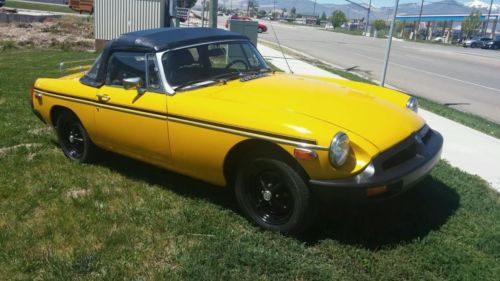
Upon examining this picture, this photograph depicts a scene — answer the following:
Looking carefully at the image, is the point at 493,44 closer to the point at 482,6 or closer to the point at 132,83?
the point at 132,83

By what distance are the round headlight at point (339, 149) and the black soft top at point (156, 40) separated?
1.94m

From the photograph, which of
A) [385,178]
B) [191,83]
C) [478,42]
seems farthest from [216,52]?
[478,42]

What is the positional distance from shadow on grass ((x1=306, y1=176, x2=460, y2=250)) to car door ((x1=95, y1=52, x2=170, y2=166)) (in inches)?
62.3

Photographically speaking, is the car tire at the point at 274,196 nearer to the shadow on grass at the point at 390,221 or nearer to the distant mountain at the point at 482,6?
the shadow on grass at the point at 390,221

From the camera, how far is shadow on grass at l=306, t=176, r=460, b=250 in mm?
3721

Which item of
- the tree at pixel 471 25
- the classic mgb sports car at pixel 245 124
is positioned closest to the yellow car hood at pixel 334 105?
the classic mgb sports car at pixel 245 124

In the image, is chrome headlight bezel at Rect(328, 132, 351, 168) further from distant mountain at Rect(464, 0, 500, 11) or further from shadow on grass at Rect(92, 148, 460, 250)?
distant mountain at Rect(464, 0, 500, 11)

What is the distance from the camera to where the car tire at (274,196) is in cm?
347

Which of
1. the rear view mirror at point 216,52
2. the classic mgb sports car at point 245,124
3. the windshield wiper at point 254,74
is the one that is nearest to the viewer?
the classic mgb sports car at point 245,124

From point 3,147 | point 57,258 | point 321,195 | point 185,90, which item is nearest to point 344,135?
point 321,195

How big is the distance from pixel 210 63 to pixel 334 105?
145cm

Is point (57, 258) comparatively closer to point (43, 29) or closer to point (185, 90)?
point (185, 90)

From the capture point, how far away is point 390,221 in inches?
157

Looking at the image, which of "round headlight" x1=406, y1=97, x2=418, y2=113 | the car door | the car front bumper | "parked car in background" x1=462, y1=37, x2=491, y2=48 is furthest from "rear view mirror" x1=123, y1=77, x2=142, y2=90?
"parked car in background" x1=462, y1=37, x2=491, y2=48
